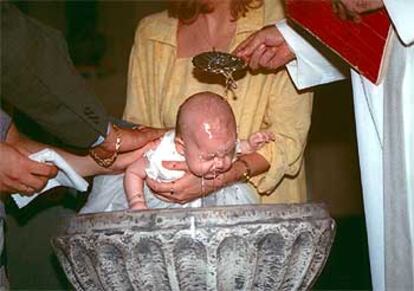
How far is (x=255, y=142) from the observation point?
1665 millimetres

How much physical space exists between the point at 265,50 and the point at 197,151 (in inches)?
11.5

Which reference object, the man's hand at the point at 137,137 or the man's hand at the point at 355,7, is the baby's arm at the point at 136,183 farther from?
the man's hand at the point at 355,7

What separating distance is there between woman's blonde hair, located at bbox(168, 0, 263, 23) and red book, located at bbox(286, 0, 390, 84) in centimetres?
35

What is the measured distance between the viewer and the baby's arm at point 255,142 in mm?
1665

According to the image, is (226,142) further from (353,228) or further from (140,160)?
(353,228)

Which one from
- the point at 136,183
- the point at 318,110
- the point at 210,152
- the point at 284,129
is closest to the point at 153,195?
the point at 136,183

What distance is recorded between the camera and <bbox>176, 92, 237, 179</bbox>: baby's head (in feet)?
4.87

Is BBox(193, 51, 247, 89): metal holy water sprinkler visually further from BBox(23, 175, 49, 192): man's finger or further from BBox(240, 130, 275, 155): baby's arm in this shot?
BBox(23, 175, 49, 192): man's finger

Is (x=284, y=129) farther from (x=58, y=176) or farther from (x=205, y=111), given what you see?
(x=58, y=176)

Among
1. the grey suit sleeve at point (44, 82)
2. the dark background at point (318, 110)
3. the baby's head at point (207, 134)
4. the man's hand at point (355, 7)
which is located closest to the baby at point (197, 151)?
the baby's head at point (207, 134)

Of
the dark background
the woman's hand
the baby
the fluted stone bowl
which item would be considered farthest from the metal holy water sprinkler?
the dark background

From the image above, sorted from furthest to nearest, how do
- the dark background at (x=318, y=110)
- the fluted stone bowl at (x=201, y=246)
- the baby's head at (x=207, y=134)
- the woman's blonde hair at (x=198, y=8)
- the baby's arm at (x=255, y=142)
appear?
the dark background at (x=318, y=110) < the woman's blonde hair at (x=198, y=8) < the baby's arm at (x=255, y=142) < the baby's head at (x=207, y=134) < the fluted stone bowl at (x=201, y=246)

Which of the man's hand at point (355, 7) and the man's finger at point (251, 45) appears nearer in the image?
the man's hand at point (355, 7)

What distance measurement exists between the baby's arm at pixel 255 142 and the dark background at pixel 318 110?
988 millimetres
